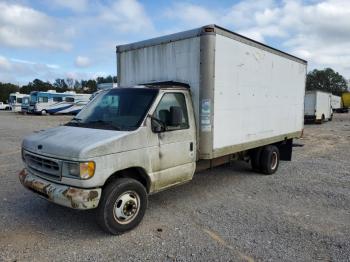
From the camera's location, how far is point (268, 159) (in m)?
8.15

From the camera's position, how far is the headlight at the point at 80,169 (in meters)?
4.14

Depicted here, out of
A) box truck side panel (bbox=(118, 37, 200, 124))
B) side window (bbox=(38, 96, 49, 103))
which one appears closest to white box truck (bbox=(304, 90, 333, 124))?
box truck side panel (bbox=(118, 37, 200, 124))

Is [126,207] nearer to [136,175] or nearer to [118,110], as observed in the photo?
[136,175]

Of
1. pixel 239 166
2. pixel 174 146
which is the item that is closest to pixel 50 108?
pixel 239 166

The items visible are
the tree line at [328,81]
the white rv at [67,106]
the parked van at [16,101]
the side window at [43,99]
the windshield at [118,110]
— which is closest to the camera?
the windshield at [118,110]

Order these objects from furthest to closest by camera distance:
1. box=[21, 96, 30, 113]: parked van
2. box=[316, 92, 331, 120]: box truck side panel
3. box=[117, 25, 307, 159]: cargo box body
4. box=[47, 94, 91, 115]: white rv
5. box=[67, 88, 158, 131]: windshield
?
box=[21, 96, 30, 113]: parked van < box=[47, 94, 91, 115]: white rv < box=[316, 92, 331, 120]: box truck side panel < box=[117, 25, 307, 159]: cargo box body < box=[67, 88, 158, 131]: windshield

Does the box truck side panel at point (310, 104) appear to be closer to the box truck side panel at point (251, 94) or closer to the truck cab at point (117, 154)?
the box truck side panel at point (251, 94)

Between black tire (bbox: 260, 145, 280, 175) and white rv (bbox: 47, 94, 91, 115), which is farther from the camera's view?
white rv (bbox: 47, 94, 91, 115)

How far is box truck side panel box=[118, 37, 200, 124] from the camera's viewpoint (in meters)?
5.74

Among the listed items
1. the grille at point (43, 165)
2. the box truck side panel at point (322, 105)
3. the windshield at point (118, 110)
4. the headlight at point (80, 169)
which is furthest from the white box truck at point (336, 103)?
the headlight at point (80, 169)

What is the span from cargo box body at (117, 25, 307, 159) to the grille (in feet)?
8.24

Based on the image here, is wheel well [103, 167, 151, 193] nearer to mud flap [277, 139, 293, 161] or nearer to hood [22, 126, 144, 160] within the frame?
hood [22, 126, 144, 160]

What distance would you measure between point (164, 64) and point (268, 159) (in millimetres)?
3776

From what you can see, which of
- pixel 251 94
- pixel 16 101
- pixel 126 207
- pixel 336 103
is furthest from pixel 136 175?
pixel 336 103
